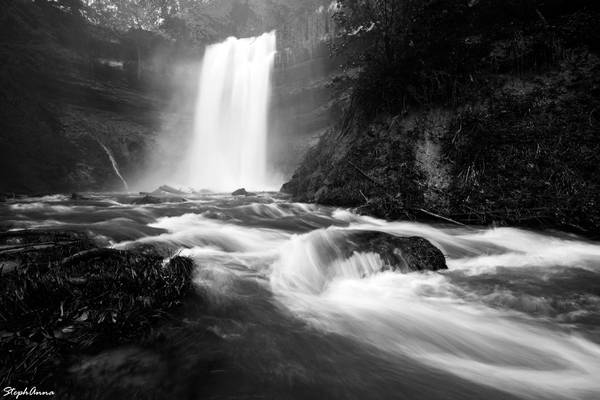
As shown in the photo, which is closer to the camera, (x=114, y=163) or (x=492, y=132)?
(x=492, y=132)

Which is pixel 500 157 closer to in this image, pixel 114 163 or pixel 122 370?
pixel 122 370

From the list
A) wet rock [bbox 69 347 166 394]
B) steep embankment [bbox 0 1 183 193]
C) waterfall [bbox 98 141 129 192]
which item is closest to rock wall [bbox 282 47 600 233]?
wet rock [bbox 69 347 166 394]

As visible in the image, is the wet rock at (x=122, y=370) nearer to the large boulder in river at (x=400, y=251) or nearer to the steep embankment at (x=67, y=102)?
the large boulder in river at (x=400, y=251)

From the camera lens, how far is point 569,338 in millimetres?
2984

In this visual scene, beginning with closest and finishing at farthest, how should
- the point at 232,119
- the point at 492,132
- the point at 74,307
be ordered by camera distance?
1. the point at 74,307
2. the point at 492,132
3. the point at 232,119

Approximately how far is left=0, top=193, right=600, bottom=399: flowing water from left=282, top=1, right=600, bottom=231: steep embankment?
4.21ft

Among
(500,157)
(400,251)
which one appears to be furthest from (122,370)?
(500,157)

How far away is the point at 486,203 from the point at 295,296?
6.08 meters

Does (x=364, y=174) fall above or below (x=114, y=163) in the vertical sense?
below

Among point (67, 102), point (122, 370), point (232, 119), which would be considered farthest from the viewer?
point (232, 119)

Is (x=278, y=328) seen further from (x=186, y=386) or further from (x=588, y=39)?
(x=588, y=39)

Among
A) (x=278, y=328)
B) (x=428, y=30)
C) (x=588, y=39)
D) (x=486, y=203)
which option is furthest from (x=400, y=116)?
(x=278, y=328)
